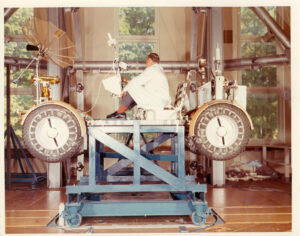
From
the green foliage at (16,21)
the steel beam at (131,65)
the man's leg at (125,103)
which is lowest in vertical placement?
the man's leg at (125,103)

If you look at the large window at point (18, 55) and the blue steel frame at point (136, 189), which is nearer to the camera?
the blue steel frame at point (136, 189)

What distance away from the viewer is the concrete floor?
147 inches

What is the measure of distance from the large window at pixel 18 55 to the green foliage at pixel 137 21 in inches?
80.6

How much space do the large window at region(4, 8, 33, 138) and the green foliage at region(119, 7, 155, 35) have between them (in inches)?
80.6

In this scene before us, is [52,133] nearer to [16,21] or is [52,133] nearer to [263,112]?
[16,21]

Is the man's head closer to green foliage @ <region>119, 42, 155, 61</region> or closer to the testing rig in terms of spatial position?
the testing rig

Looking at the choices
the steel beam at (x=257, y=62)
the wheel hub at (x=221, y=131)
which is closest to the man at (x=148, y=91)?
the wheel hub at (x=221, y=131)

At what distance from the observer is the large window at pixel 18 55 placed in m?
6.28

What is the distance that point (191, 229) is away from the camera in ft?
12.2

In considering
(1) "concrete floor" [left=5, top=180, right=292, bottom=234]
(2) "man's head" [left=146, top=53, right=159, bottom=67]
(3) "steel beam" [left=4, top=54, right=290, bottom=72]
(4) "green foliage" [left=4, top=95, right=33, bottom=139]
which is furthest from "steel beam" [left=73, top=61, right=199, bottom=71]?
(1) "concrete floor" [left=5, top=180, right=292, bottom=234]

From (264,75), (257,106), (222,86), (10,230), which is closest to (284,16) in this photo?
(264,75)

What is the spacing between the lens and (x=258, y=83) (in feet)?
25.6

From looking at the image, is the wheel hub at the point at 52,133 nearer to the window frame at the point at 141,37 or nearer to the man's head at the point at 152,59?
the man's head at the point at 152,59

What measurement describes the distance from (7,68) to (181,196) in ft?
13.0
